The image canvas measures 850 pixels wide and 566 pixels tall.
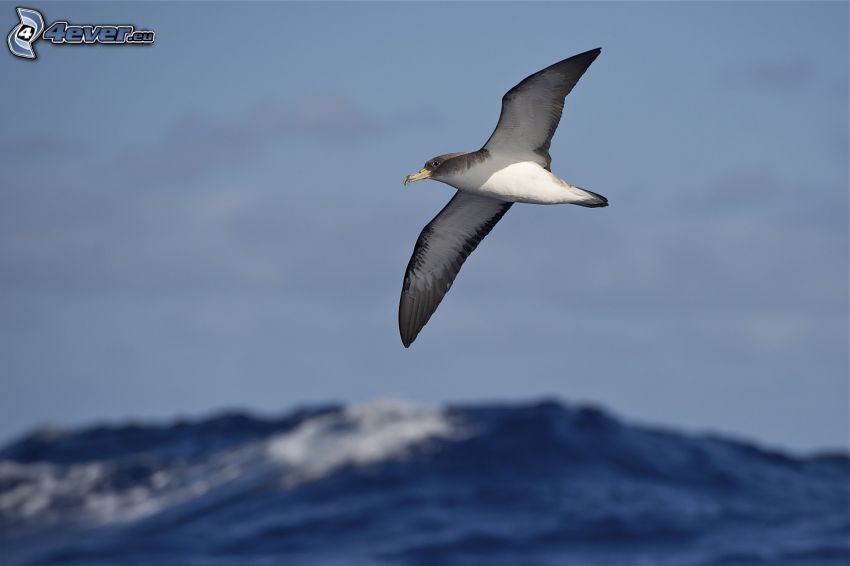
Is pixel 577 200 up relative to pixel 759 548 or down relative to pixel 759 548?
up

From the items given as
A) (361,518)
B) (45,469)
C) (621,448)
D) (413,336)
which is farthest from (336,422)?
(413,336)

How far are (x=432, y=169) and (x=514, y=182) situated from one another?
47.6 inches

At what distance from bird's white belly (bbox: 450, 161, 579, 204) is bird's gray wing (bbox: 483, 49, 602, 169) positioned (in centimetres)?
24

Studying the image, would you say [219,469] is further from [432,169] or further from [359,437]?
[432,169]

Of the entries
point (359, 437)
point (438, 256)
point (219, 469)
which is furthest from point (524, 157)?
point (219, 469)

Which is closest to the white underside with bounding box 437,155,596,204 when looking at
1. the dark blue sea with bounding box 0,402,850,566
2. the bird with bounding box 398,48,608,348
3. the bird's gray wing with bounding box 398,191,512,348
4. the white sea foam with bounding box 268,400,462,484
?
the bird with bounding box 398,48,608,348

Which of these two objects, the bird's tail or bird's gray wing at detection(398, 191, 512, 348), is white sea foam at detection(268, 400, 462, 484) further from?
the bird's tail

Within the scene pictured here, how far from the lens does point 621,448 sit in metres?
73.9

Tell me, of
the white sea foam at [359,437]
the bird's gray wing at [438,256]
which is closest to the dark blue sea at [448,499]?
the white sea foam at [359,437]

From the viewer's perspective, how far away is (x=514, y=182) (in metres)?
17.2

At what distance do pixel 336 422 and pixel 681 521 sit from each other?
85.1 ft

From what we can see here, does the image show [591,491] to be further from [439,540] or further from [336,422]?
[336,422]

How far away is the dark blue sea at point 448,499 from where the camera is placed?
63.8 m

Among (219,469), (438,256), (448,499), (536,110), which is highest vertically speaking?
(536,110)
